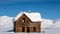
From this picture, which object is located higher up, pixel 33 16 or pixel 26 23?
pixel 33 16

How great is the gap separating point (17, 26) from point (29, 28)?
3.59 metres

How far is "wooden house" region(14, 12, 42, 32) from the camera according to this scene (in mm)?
60594

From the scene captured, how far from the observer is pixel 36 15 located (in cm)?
6281

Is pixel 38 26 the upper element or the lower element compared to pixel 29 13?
lower

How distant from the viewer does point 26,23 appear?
6091 centimetres

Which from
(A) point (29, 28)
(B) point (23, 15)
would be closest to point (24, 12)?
(B) point (23, 15)

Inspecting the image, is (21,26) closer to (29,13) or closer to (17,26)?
(17,26)

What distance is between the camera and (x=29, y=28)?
2419 inches

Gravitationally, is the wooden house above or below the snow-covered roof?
below

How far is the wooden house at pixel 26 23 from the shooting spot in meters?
60.6

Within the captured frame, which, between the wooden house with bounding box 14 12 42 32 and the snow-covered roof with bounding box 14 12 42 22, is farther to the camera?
the snow-covered roof with bounding box 14 12 42 22

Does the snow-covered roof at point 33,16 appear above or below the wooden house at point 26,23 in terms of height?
above

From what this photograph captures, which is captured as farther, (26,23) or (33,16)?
(33,16)

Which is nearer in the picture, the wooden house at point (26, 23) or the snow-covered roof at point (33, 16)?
the wooden house at point (26, 23)
